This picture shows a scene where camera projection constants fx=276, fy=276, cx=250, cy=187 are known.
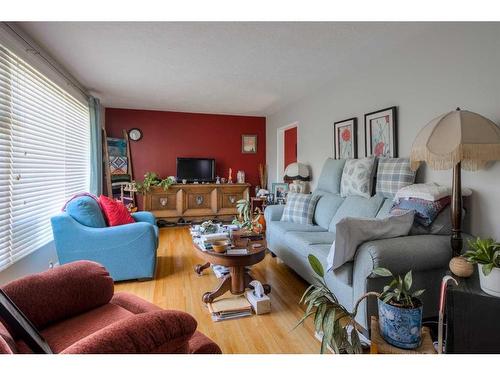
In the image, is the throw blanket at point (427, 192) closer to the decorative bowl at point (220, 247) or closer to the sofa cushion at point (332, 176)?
the sofa cushion at point (332, 176)

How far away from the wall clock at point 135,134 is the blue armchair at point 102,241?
9.27ft

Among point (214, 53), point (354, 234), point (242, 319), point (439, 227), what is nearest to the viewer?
point (354, 234)

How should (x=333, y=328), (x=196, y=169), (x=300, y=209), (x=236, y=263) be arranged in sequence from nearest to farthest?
(x=333, y=328) < (x=236, y=263) < (x=300, y=209) < (x=196, y=169)

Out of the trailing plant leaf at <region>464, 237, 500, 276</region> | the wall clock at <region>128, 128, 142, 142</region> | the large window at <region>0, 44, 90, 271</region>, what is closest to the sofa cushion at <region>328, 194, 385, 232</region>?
the trailing plant leaf at <region>464, 237, 500, 276</region>

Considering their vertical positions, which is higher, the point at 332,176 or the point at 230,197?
the point at 332,176

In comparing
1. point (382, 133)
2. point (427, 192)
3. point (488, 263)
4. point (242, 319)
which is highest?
point (382, 133)

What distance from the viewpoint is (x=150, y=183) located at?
199 inches

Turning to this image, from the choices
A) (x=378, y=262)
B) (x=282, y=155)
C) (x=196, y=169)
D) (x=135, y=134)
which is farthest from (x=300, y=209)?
(x=135, y=134)

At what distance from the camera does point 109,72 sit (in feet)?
10.6

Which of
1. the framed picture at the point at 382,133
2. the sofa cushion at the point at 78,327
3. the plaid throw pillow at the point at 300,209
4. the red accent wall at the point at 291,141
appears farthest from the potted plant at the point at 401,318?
the red accent wall at the point at 291,141

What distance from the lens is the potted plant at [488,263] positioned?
4.38 feet

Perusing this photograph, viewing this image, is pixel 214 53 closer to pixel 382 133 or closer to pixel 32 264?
pixel 382 133

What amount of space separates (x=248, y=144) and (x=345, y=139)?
2.93 meters

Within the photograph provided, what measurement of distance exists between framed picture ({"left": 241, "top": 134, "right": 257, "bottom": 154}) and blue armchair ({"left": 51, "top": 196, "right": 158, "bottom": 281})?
3.58 m
